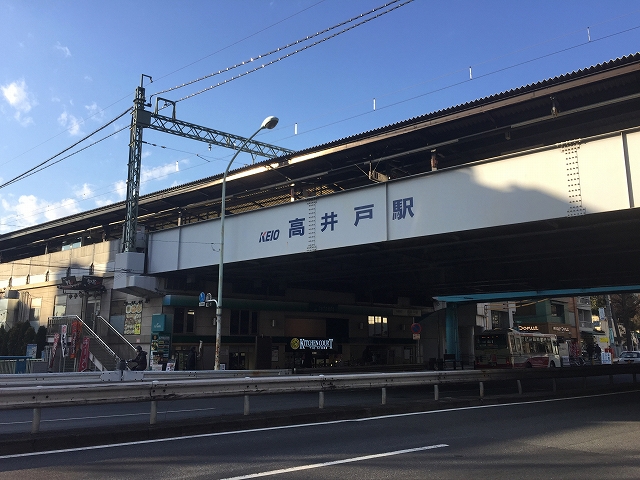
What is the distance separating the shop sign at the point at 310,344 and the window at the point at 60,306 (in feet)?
49.4

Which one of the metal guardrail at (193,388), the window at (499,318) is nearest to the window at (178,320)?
the metal guardrail at (193,388)

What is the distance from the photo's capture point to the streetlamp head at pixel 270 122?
71.4 ft

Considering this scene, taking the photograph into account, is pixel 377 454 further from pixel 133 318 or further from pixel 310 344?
pixel 310 344

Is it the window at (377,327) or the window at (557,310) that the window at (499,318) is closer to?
the window at (557,310)

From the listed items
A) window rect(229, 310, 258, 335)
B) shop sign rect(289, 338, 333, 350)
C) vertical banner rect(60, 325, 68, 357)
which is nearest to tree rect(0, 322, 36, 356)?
vertical banner rect(60, 325, 68, 357)

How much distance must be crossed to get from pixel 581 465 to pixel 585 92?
1251 centimetres

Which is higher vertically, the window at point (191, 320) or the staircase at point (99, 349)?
the window at point (191, 320)

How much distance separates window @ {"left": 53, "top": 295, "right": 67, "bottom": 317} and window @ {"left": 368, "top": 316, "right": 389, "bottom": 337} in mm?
20904

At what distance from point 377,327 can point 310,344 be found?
745 centimetres

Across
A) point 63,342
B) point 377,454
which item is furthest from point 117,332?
point 377,454

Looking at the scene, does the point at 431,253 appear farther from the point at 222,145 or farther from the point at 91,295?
the point at 91,295

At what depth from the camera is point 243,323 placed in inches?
1270

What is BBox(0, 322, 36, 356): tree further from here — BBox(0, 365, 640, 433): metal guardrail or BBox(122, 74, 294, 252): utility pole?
BBox(0, 365, 640, 433): metal guardrail

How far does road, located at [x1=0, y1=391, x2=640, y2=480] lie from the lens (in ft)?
23.1
